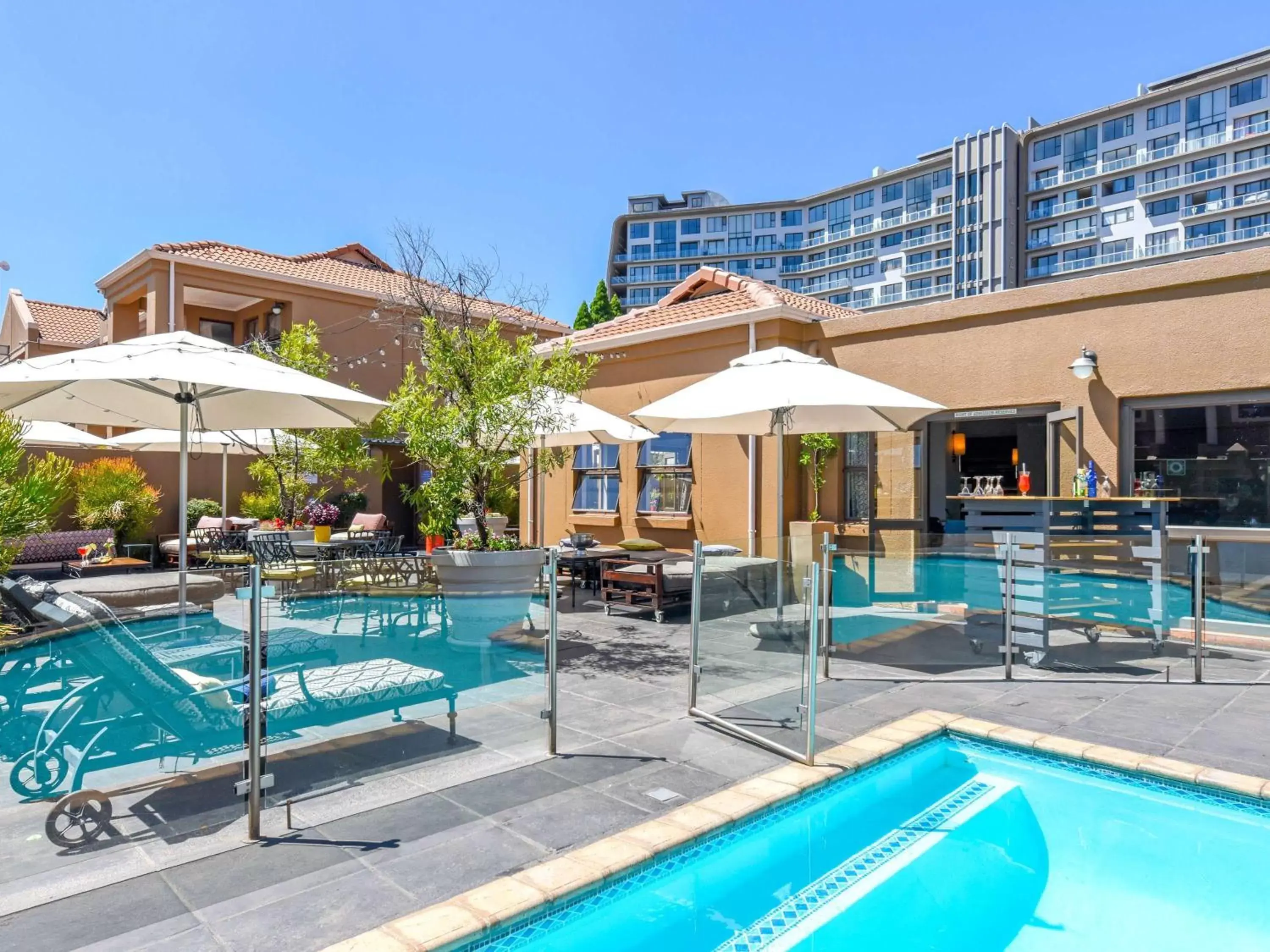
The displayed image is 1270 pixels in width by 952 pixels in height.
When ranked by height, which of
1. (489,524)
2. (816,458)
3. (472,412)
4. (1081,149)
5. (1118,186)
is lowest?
(489,524)

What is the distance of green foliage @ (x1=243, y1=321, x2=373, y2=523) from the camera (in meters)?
12.3

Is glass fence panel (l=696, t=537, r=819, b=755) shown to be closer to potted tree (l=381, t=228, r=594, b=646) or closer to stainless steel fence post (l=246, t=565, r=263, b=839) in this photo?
potted tree (l=381, t=228, r=594, b=646)

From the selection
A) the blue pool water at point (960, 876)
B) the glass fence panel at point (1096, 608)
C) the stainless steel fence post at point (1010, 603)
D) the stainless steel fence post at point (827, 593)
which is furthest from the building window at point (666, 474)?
the blue pool water at point (960, 876)

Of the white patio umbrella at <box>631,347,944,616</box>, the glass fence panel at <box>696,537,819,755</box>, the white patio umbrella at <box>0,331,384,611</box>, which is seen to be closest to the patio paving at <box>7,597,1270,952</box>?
the glass fence panel at <box>696,537,819,755</box>

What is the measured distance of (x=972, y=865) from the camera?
13.4ft

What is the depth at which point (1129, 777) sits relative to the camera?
4645 mm

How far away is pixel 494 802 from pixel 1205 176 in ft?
196

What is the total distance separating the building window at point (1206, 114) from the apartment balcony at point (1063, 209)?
5944 mm

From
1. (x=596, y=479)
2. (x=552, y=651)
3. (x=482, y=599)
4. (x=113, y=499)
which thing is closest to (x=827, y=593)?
(x=552, y=651)

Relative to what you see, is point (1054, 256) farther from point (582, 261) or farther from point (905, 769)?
point (905, 769)

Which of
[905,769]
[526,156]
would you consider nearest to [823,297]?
[526,156]

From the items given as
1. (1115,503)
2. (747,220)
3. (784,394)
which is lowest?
(1115,503)

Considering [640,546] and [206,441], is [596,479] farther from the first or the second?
[206,441]

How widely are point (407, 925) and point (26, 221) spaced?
25069mm
